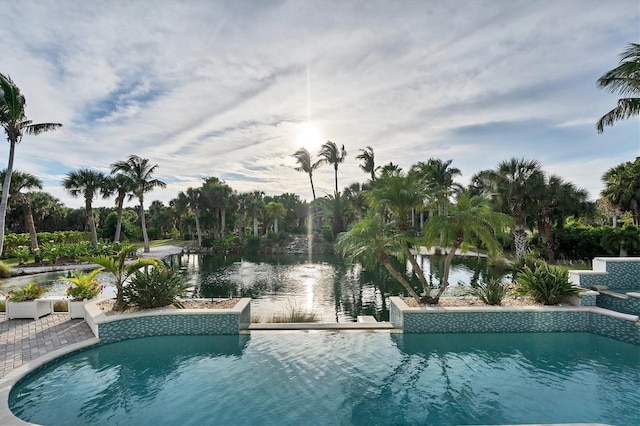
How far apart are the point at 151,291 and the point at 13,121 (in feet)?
55.6

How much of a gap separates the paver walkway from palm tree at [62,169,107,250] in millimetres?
23420

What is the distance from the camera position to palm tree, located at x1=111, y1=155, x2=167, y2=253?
106 feet

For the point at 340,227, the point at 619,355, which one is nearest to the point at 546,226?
the point at 619,355

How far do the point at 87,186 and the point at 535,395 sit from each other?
35330mm

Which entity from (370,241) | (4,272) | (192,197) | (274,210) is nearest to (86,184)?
(192,197)

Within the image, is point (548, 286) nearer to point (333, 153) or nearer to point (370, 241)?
point (370, 241)

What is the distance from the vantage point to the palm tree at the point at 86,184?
2941 cm

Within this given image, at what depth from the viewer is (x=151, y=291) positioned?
29.2 feet

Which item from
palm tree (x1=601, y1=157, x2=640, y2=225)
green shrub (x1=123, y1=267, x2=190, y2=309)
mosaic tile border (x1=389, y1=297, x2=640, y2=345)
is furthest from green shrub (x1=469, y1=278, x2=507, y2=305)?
palm tree (x1=601, y1=157, x2=640, y2=225)

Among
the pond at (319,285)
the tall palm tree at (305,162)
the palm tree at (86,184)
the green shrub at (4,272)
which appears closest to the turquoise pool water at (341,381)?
the pond at (319,285)

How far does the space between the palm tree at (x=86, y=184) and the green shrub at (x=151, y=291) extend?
81.1 feet

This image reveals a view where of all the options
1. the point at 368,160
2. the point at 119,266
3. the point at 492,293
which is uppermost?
the point at 368,160

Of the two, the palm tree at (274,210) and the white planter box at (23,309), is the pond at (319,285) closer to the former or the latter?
the white planter box at (23,309)

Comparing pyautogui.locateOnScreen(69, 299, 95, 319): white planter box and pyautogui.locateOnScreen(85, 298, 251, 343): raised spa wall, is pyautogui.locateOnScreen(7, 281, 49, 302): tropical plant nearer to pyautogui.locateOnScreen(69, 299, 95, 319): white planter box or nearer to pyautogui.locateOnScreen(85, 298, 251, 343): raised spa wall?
pyautogui.locateOnScreen(69, 299, 95, 319): white planter box
